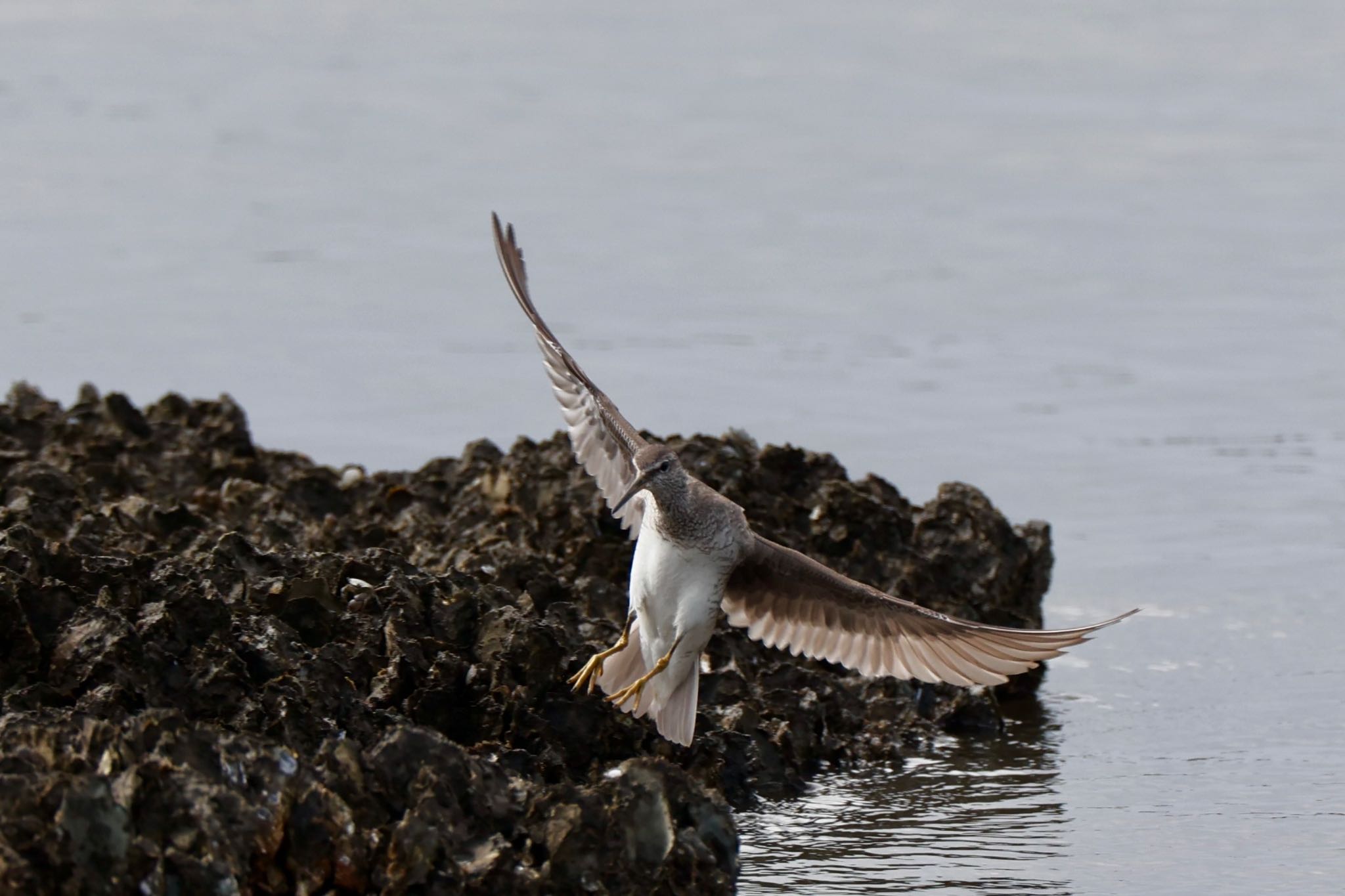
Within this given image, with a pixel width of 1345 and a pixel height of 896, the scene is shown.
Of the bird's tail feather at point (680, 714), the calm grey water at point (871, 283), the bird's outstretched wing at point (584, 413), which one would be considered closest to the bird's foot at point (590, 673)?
the bird's tail feather at point (680, 714)

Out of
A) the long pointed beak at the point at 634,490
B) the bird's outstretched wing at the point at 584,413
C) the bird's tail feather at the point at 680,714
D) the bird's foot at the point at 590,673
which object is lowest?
the bird's tail feather at the point at 680,714

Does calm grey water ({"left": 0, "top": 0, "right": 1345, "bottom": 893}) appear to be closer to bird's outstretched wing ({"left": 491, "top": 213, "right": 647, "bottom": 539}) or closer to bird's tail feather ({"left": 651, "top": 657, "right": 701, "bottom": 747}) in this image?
bird's tail feather ({"left": 651, "top": 657, "right": 701, "bottom": 747})

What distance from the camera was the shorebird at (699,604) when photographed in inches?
293

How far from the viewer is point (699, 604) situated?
7516 mm

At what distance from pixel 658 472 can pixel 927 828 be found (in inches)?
65.5

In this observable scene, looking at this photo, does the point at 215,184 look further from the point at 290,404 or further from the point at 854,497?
the point at 854,497

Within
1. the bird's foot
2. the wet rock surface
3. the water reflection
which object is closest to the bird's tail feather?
the wet rock surface

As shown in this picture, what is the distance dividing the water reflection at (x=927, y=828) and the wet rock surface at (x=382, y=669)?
19cm

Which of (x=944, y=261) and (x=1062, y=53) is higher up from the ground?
(x=1062, y=53)

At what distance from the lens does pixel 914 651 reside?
7973mm

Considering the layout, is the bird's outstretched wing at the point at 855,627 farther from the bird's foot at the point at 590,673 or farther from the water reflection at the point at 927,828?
the bird's foot at the point at 590,673

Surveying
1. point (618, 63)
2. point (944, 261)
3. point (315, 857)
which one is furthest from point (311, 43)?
point (315, 857)

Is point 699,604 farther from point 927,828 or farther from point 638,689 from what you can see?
point 927,828

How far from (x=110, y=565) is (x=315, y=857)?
70.7 inches
